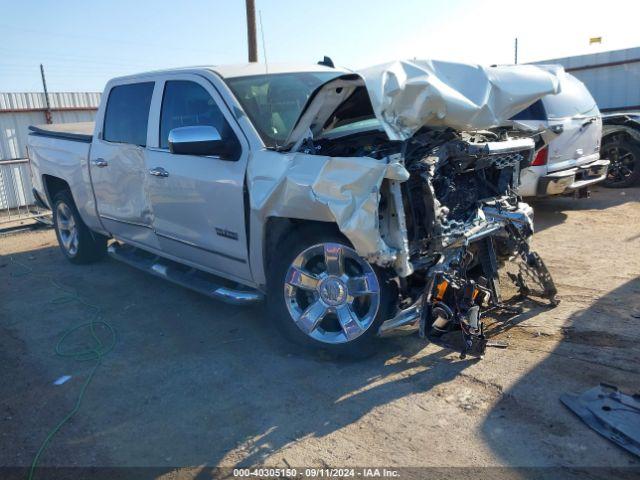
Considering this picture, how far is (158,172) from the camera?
16.5 feet

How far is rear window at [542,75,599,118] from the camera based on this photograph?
24.9 feet

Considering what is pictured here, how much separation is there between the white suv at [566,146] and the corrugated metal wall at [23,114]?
11.3 m

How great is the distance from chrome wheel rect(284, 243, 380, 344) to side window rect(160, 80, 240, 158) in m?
1.02

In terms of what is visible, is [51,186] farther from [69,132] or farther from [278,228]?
[278,228]

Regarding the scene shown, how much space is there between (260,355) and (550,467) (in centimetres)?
218

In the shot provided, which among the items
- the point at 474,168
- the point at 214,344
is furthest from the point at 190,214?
the point at 474,168

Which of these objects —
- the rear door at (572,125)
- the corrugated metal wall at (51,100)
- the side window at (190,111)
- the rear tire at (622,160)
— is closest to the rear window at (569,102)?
the rear door at (572,125)

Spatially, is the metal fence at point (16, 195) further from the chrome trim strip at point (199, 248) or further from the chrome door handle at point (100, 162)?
the chrome trim strip at point (199, 248)

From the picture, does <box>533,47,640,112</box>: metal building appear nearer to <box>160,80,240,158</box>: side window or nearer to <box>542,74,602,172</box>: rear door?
<box>542,74,602,172</box>: rear door

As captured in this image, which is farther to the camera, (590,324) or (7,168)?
(7,168)

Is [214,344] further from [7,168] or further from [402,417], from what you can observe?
[7,168]

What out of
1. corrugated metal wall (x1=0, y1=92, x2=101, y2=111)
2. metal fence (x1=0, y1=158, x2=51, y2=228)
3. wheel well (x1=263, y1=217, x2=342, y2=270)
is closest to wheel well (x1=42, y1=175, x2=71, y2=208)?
metal fence (x1=0, y1=158, x2=51, y2=228)

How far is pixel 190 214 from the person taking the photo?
4.81 meters

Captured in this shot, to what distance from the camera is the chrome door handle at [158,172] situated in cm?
495
